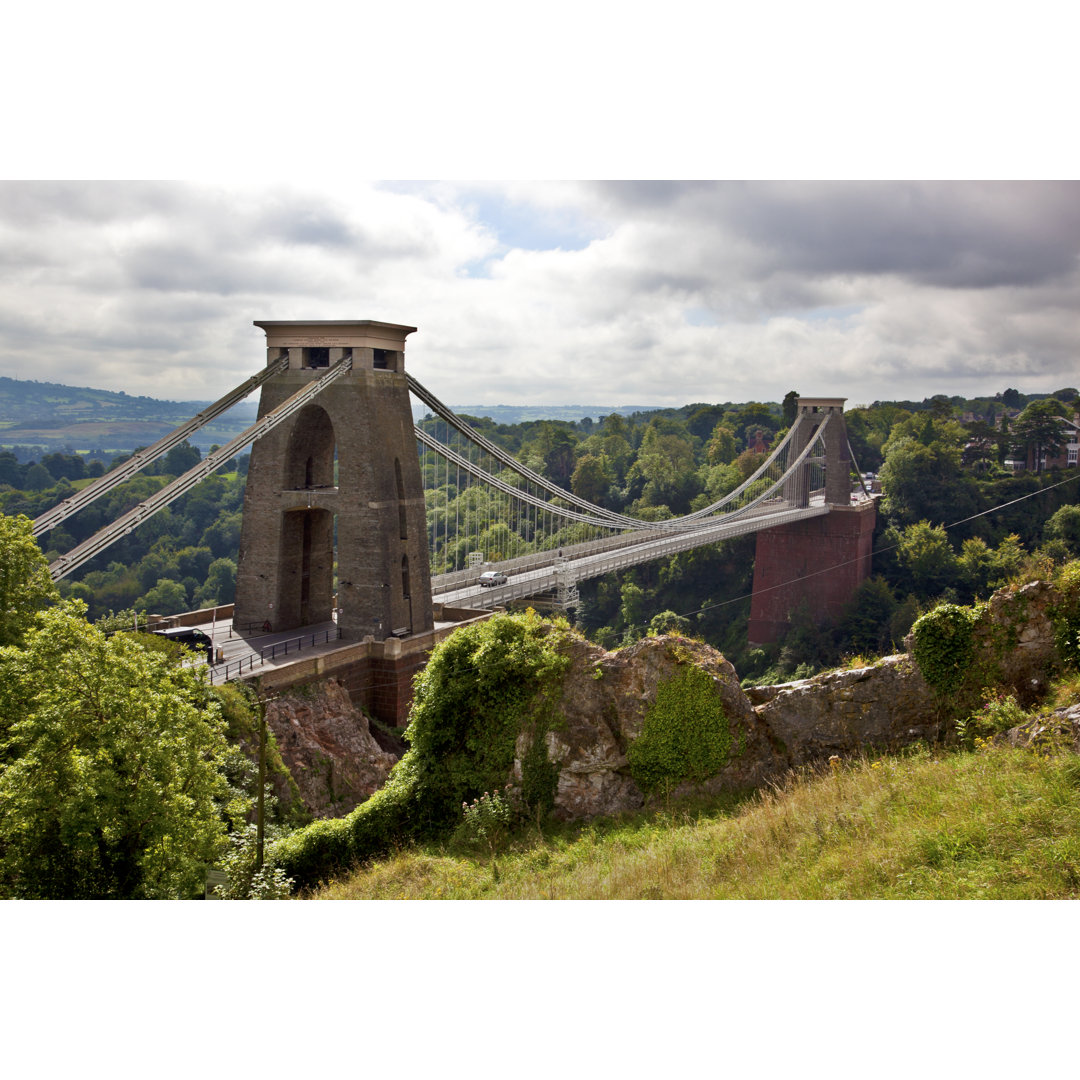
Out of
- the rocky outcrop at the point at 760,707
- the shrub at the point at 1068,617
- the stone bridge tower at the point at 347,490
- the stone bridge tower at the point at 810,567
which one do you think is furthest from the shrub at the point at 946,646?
Result: the stone bridge tower at the point at 810,567

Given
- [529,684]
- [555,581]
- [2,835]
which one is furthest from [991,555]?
[2,835]

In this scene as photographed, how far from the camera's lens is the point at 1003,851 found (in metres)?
6.43

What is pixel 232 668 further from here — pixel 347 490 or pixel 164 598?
pixel 164 598

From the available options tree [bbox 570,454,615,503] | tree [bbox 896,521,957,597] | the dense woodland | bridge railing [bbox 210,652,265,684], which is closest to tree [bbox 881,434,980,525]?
the dense woodland

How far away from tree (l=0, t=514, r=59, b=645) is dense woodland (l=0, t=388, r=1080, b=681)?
2048cm

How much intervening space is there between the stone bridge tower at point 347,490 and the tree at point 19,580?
6592 millimetres

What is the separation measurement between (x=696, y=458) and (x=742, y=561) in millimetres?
24762

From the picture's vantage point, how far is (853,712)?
941cm

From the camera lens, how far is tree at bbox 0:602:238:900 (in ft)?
27.6

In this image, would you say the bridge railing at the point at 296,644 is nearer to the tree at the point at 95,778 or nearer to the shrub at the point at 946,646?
the tree at the point at 95,778

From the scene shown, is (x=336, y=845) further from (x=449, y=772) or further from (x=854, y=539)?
(x=854, y=539)

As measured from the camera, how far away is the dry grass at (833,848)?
21.1 feet

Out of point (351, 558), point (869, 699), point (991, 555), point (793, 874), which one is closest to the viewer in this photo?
point (793, 874)

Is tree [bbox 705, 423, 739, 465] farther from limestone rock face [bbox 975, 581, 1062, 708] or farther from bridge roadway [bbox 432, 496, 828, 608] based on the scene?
limestone rock face [bbox 975, 581, 1062, 708]
